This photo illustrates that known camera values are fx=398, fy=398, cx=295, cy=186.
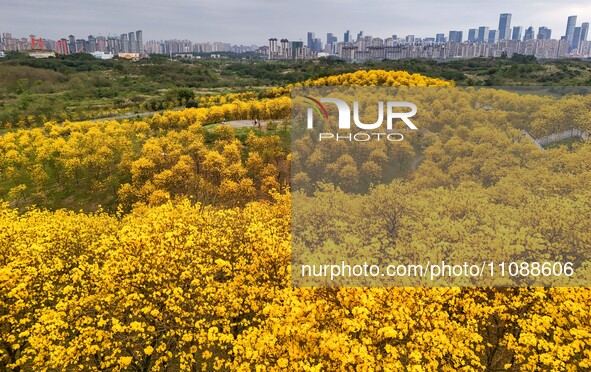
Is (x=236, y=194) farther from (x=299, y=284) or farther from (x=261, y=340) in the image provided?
(x=261, y=340)

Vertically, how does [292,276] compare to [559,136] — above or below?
below

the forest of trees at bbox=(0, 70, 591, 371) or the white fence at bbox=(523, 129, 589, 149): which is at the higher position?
the white fence at bbox=(523, 129, 589, 149)

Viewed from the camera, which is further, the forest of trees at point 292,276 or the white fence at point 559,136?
the white fence at point 559,136

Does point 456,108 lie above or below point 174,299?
above

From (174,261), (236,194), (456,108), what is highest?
(456,108)

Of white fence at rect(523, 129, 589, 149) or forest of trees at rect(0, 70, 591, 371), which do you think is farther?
white fence at rect(523, 129, 589, 149)

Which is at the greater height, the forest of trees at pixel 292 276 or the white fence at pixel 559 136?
the white fence at pixel 559 136

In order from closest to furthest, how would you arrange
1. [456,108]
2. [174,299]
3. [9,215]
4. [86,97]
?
1. [174,299]
2. [9,215]
3. [456,108]
4. [86,97]

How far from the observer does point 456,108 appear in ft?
238

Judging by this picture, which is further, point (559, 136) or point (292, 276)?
point (559, 136)

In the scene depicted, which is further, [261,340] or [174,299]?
[174,299]

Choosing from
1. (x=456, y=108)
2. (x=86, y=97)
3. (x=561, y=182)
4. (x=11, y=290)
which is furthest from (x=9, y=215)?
(x=86, y=97)

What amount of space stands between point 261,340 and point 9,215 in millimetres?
22542

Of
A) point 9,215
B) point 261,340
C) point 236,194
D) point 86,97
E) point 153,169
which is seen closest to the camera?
point 261,340
